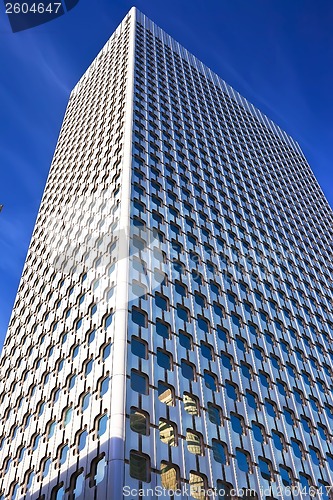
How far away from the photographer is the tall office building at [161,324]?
95.0 ft

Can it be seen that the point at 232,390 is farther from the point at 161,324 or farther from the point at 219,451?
the point at 161,324

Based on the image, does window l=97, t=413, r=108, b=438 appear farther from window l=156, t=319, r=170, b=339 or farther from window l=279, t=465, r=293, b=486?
window l=279, t=465, r=293, b=486

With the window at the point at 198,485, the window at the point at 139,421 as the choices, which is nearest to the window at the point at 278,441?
the window at the point at 198,485

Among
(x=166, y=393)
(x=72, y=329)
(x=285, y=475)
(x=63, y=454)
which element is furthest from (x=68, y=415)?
(x=285, y=475)

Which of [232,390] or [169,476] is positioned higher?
[232,390]

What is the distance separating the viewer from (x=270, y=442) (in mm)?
34875

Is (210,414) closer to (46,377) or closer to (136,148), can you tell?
(46,377)

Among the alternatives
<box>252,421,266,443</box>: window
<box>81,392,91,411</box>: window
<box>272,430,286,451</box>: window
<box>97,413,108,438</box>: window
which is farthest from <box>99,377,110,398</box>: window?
<box>272,430,286,451</box>: window

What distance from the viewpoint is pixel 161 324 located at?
34.7m

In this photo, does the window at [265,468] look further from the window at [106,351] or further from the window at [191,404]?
the window at [106,351]

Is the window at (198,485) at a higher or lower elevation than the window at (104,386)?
lower

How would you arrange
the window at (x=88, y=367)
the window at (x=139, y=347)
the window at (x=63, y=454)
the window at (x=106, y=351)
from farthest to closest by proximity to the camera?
1. the window at (x=88, y=367)
2. the window at (x=106, y=351)
3. the window at (x=139, y=347)
4. the window at (x=63, y=454)

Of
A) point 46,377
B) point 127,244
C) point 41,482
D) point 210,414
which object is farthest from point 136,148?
point 41,482

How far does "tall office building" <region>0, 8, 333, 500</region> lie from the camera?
29.0 metres
